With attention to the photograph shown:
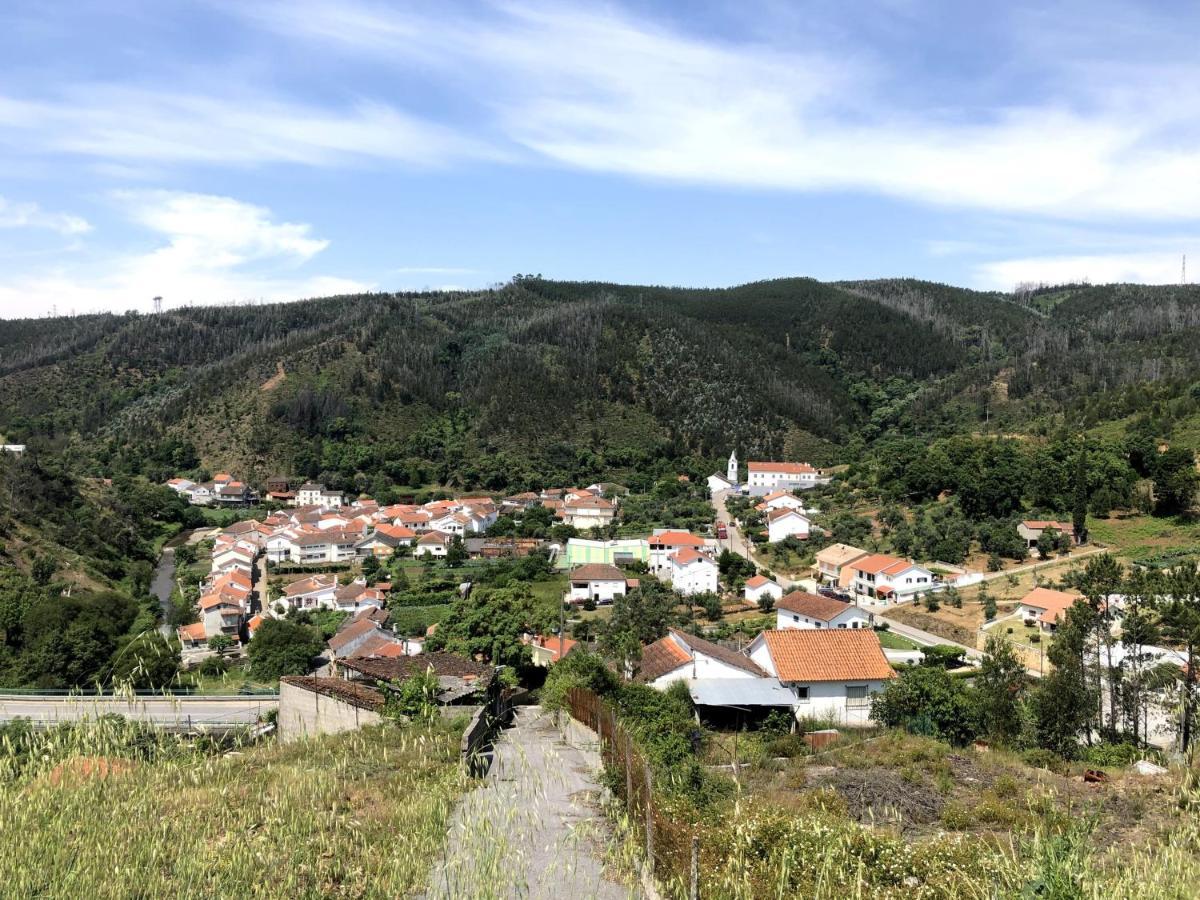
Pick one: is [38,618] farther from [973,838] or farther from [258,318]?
[258,318]

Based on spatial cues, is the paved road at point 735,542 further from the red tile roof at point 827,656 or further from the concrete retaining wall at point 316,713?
the concrete retaining wall at point 316,713

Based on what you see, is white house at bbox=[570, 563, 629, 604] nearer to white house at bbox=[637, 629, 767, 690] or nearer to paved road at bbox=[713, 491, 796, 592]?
paved road at bbox=[713, 491, 796, 592]

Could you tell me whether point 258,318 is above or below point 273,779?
above

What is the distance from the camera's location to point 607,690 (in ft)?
43.3

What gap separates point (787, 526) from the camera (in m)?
47.8

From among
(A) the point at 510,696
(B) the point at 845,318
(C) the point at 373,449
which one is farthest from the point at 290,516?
(B) the point at 845,318

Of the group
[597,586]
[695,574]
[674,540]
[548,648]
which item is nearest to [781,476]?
[674,540]

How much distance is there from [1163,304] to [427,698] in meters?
146

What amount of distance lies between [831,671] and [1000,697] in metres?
3.88

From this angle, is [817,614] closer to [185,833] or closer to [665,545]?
[665,545]

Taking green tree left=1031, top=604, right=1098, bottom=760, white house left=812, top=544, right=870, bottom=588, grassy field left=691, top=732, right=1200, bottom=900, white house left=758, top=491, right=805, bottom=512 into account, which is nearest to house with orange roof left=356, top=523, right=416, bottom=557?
white house left=758, top=491, right=805, bottom=512

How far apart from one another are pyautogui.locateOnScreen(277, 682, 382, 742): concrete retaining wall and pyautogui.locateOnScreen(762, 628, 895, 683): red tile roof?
9476mm

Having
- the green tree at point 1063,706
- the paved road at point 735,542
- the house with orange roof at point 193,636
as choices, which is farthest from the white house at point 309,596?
the green tree at point 1063,706

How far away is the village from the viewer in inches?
699
